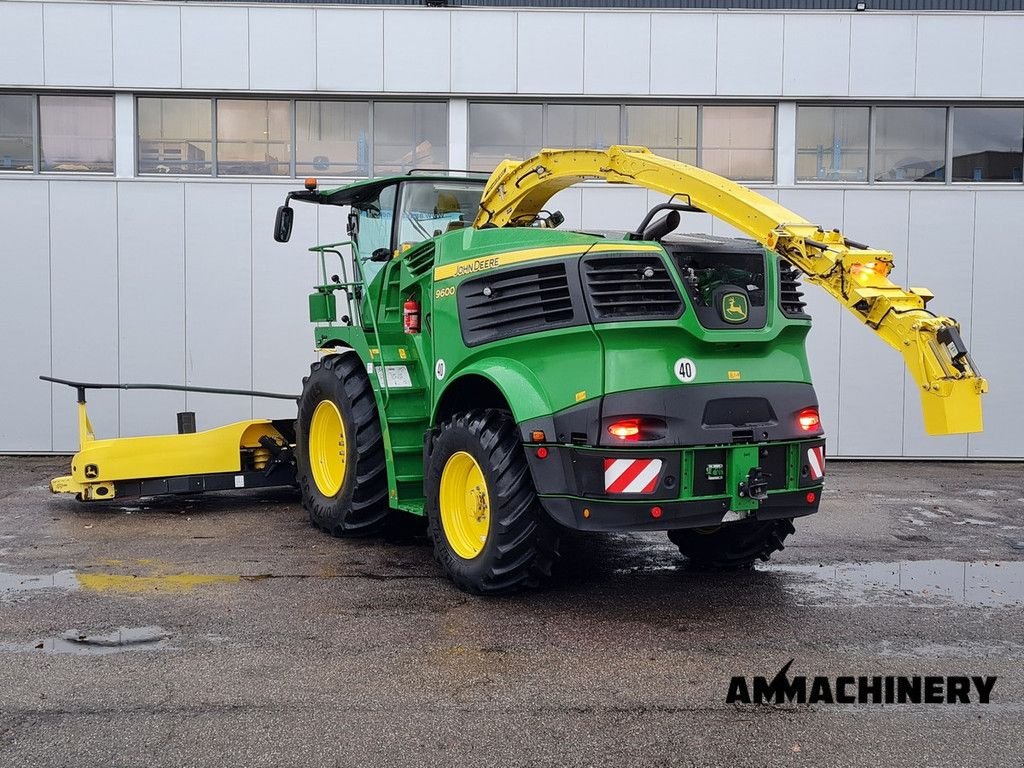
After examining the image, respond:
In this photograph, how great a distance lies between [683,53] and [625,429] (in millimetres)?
9148

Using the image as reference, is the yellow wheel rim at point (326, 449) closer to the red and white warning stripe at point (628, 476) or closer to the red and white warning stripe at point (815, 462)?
the red and white warning stripe at point (628, 476)

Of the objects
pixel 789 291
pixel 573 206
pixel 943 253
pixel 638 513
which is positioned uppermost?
pixel 573 206

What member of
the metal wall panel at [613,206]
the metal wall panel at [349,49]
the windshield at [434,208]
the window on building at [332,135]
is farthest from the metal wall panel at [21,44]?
the windshield at [434,208]

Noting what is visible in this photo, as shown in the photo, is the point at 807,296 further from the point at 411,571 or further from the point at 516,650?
the point at 516,650

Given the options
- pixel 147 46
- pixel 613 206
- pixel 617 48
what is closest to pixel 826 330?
pixel 613 206

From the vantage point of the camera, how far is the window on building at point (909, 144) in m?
14.4

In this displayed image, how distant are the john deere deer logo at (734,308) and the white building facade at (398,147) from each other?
7.63 meters

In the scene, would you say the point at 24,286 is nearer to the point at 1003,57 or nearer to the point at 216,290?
the point at 216,290

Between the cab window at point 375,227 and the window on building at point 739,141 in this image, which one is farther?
the window on building at point 739,141

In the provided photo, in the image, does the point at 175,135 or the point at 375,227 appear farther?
the point at 175,135

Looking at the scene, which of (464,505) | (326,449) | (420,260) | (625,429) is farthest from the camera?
(326,449)

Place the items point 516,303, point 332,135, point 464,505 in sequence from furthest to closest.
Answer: point 332,135
point 464,505
point 516,303

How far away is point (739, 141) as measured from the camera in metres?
14.4

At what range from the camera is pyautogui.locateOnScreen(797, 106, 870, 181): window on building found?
1438 cm
